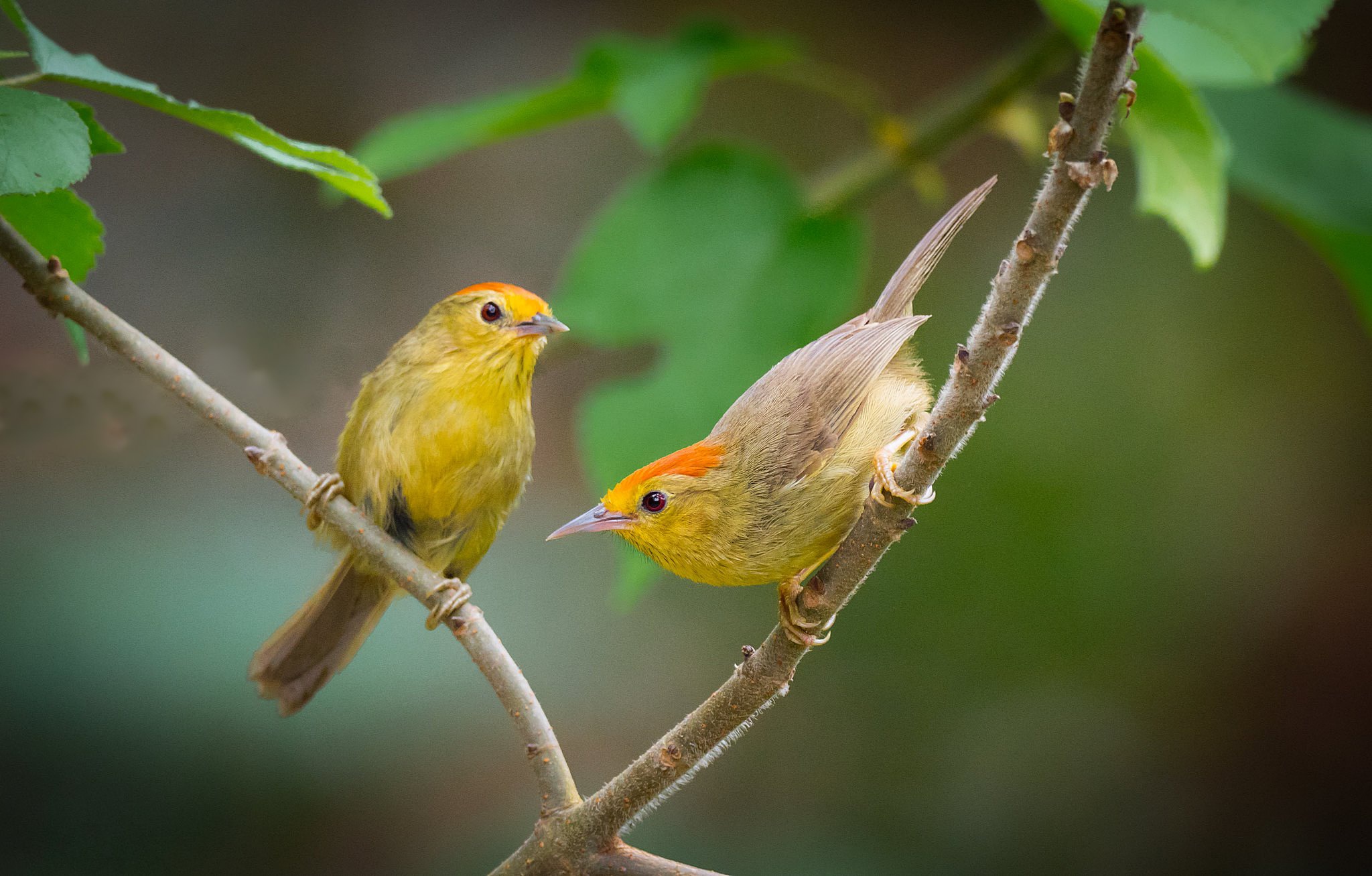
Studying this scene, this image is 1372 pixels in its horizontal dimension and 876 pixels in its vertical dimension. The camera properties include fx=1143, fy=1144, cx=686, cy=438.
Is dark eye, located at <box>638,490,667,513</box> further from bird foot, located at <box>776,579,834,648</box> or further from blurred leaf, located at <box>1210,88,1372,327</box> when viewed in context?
blurred leaf, located at <box>1210,88,1372,327</box>

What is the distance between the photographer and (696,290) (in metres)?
1.79

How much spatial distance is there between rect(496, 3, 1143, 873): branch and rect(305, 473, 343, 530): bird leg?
0.45m

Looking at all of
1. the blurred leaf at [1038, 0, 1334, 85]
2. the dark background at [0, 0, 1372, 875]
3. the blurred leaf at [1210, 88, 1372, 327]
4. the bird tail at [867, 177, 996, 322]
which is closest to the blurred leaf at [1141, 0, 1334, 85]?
the blurred leaf at [1038, 0, 1334, 85]

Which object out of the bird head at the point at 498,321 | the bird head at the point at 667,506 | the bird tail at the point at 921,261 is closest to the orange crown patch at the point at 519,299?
the bird head at the point at 498,321

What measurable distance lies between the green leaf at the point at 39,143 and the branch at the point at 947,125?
138 centimetres

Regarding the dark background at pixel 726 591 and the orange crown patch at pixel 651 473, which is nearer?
the orange crown patch at pixel 651 473

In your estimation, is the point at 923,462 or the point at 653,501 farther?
the point at 653,501

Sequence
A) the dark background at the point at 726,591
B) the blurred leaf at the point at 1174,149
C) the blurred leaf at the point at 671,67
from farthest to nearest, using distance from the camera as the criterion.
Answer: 1. the dark background at the point at 726,591
2. the blurred leaf at the point at 671,67
3. the blurred leaf at the point at 1174,149

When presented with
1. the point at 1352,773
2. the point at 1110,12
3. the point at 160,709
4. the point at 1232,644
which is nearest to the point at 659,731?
the point at 160,709

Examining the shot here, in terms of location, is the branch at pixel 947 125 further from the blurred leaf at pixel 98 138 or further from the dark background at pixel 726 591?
the blurred leaf at pixel 98 138

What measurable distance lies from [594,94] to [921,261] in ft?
4.41

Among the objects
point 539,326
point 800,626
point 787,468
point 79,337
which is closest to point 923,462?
point 800,626

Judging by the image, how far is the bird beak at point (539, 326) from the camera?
128 centimetres

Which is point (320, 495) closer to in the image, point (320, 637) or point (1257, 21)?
point (320, 637)
